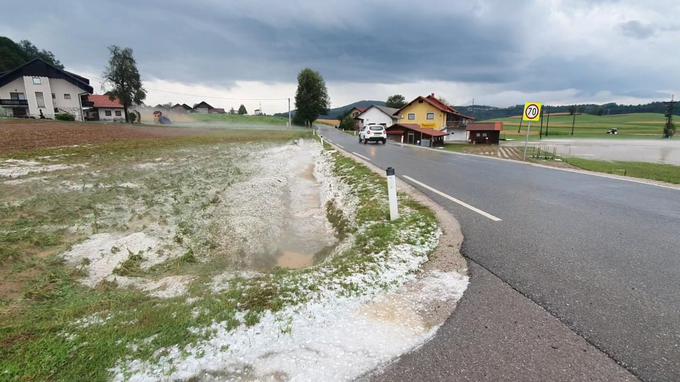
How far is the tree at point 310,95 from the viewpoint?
82.2 m

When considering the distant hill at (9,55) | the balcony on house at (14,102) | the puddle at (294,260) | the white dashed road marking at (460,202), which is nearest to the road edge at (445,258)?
the white dashed road marking at (460,202)

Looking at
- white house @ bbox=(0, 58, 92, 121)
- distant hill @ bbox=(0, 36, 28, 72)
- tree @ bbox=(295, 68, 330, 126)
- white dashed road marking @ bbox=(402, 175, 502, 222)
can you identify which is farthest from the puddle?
distant hill @ bbox=(0, 36, 28, 72)

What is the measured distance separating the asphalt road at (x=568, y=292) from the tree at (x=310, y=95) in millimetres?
80132

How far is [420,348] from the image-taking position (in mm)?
2555

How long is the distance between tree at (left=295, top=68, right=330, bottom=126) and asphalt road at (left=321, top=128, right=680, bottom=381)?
8013 centimetres

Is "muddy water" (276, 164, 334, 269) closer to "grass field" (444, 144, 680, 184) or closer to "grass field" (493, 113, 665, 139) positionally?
"grass field" (444, 144, 680, 184)

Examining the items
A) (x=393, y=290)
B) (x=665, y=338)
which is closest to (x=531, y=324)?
(x=665, y=338)

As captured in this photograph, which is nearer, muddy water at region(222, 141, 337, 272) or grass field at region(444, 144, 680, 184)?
muddy water at region(222, 141, 337, 272)

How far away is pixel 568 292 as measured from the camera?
331 centimetres

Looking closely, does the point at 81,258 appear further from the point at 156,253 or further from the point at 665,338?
the point at 665,338

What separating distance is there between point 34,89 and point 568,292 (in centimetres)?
7075

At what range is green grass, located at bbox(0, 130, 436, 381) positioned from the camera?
2482mm

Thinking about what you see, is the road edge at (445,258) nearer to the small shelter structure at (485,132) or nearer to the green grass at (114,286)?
the green grass at (114,286)

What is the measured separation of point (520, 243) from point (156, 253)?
6010 mm
